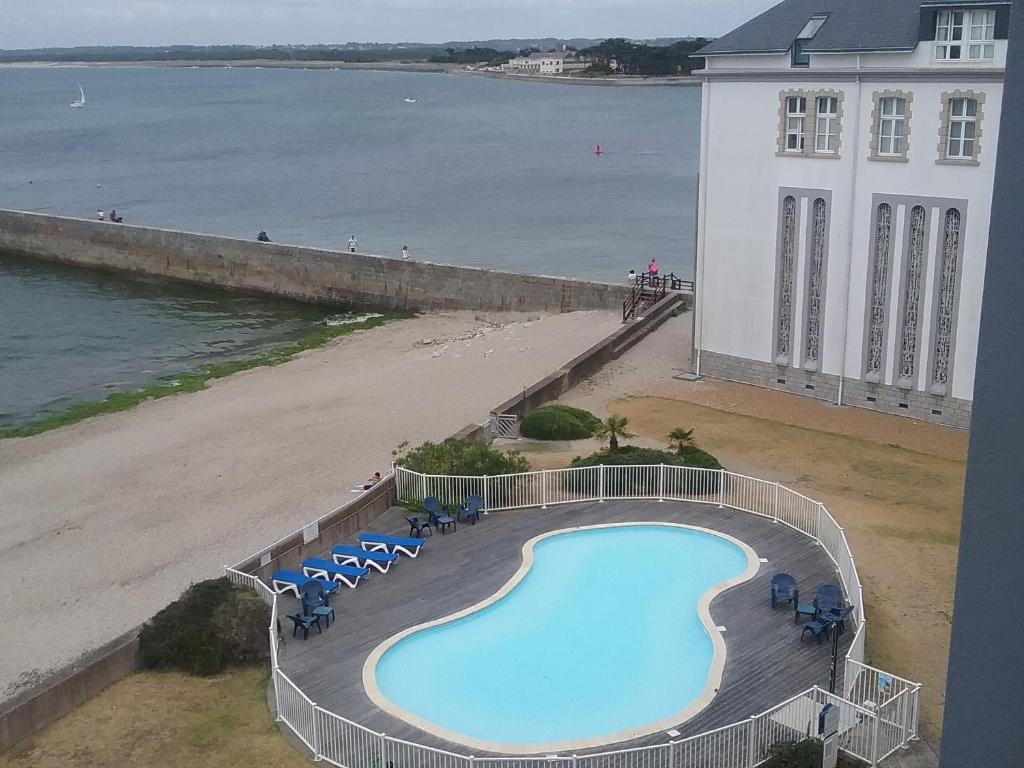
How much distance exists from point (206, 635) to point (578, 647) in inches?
211

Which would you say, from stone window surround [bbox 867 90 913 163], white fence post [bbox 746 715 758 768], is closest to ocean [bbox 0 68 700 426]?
stone window surround [bbox 867 90 913 163]

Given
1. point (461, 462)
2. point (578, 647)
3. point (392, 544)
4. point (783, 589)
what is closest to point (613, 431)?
point (461, 462)

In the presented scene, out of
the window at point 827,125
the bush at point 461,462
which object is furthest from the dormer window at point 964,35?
the bush at point 461,462

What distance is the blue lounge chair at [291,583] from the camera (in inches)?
704

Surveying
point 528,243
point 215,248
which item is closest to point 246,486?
point 215,248

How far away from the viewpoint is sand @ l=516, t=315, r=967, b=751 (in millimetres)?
16828

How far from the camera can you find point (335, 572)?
60.7ft

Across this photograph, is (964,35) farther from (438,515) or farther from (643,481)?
(438,515)

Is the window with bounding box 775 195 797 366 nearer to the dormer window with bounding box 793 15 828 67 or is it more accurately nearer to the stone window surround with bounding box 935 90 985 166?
the dormer window with bounding box 793 15 828 67

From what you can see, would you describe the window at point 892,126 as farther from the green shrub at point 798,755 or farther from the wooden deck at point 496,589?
the green shrub at point 798,755

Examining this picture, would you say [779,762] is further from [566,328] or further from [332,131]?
[332,131]

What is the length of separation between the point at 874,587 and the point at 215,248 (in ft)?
150

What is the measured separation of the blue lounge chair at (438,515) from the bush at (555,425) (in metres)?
5.94

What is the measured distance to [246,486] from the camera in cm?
2558
